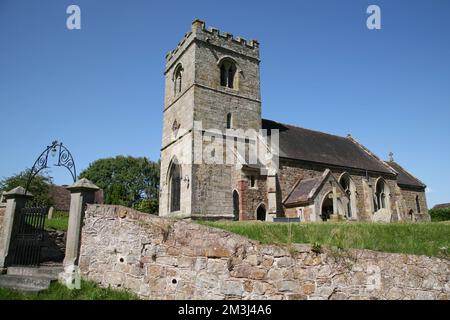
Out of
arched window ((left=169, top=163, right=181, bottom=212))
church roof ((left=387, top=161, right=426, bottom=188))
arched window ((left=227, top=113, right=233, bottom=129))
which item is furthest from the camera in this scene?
church roof ((left=387, top=161, right=426, bottom=188))

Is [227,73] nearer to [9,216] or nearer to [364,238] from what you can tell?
[9,216]

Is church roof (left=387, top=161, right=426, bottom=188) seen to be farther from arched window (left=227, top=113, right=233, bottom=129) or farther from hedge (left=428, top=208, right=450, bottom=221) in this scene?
arched window (left=227, top=113, right=233, bottom=129)

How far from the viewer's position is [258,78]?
80.1 feet

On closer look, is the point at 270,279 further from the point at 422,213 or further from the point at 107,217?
the point at 422,213

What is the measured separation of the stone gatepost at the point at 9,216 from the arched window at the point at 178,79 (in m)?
15.6

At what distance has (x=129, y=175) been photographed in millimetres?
50562

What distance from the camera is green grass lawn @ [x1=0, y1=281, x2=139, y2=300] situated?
672 centimetres

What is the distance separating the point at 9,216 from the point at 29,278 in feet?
8.87

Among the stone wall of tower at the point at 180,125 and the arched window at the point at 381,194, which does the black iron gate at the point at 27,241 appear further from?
the arched window at the point at 381,194

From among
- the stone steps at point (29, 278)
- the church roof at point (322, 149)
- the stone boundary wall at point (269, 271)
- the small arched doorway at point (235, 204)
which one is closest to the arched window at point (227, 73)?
the church roof at point (322, 149)

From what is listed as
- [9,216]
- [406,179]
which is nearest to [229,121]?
[9,216]

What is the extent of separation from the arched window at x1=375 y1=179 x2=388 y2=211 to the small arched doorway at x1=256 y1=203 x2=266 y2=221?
1215 cm

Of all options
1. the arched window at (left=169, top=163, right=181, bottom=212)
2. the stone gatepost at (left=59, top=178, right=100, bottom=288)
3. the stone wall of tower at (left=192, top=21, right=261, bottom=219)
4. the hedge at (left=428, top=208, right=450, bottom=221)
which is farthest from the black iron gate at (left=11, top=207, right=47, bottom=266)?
the hedge at (left=428, top=208, right=450, bottom=221)
